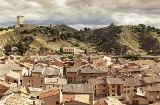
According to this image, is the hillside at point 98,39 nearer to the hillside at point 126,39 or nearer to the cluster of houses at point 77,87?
the hillside at point 126,39

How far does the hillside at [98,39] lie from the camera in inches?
5128

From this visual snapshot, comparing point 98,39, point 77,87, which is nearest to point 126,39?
point 98,39

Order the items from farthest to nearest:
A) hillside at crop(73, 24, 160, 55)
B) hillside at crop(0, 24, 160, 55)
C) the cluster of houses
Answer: hillside at crop(0, 24, 160, 55) → hillside at crop(73, 24, 160, 55) → the cluster of houses

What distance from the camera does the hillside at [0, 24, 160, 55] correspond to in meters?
130

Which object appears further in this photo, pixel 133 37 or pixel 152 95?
pixel 133 37

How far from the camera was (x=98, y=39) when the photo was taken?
511ft

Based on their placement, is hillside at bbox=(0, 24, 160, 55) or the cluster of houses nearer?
the cluster of houses

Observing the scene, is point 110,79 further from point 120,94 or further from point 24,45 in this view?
point 24,45

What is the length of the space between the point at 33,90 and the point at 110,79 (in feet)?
56.2

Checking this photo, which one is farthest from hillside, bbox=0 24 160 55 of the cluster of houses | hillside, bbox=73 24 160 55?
the cluster of houses

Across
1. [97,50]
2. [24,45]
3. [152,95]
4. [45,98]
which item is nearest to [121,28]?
[97,50]

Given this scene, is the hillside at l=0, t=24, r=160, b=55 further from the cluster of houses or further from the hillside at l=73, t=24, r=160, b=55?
the cluster of houses

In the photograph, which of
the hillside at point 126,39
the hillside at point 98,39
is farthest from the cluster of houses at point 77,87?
the hillside at point 98,39

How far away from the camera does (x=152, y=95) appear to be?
1716 inches
